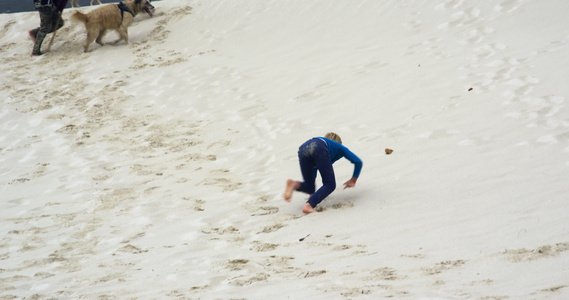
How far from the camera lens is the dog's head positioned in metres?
12.5

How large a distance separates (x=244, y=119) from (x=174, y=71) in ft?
9.90

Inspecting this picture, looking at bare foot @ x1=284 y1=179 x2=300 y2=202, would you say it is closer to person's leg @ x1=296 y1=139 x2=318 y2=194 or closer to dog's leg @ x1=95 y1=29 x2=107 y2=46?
person's leg @ x1=296 y1=139 x2=318 y2=194

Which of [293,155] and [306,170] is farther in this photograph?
[293,155]

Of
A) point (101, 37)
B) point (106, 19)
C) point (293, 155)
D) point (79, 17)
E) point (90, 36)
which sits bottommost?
point (293, 155)

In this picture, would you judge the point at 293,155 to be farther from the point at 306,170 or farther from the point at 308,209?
the point at 308,209

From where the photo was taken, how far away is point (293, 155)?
6684 millimetres

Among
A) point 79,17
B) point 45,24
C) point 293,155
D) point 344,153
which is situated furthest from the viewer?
point 45,24

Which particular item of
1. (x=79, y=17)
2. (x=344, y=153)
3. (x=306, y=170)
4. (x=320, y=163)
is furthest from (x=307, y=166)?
(x=79, y=17)

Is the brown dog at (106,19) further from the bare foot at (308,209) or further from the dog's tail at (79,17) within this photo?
the bare foot at (308,209)

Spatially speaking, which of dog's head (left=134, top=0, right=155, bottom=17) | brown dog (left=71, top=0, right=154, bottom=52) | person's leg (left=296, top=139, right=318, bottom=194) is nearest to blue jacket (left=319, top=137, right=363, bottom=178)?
person's leg (left=296, top=139, right=318, bottom=194)

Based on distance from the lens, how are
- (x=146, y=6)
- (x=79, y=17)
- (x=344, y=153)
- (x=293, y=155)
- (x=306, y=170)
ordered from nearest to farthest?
(x=344, y=153)
(x=306, y=170)
(x=293, y=155)
(x=79, y=17)
(x=146, y=6)

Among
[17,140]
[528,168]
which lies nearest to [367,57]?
[528,168]

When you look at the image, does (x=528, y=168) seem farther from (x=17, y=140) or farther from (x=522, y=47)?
(x=17, y=140)

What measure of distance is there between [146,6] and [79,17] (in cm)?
170
